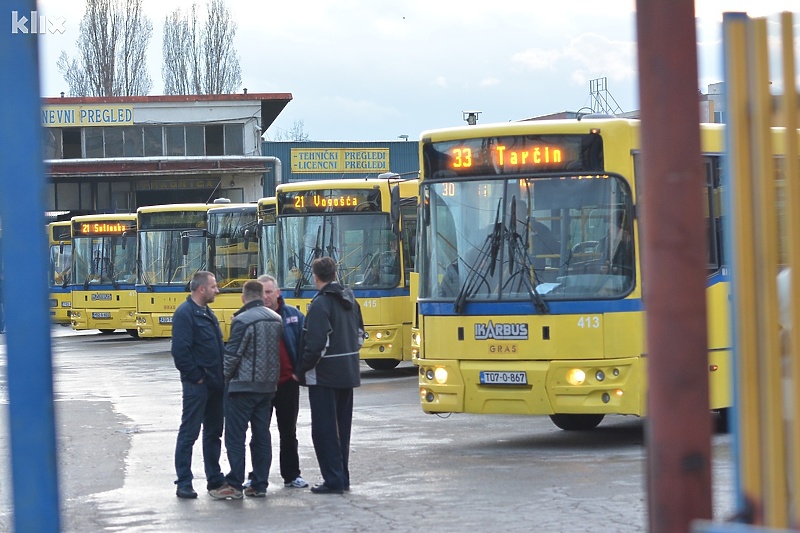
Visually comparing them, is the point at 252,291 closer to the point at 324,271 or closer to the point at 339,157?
the point at 324,271

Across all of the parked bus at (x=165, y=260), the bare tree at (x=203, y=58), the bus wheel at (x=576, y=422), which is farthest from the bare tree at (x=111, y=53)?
the bus wheel at (x=576, y=422)

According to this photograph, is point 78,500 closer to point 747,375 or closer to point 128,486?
point 128,486

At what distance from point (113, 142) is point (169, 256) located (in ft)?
93.5

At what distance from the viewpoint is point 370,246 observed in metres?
21.0

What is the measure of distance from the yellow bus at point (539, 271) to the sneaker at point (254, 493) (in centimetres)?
251

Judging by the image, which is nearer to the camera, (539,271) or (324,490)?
(324,490)

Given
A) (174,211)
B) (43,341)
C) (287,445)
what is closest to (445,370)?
(287,445)


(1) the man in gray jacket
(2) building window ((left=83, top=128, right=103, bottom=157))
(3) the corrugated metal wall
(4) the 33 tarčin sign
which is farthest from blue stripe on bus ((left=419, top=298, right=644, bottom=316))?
(3) the corrugated metal wall

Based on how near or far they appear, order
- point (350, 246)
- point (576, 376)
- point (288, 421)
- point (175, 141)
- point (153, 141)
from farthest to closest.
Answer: point (175, 141), point (153, 141), point (350, 246), point (576, 376), point (288, 421)

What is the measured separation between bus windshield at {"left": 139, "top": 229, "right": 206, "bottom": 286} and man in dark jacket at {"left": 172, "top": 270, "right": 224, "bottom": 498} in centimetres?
1980

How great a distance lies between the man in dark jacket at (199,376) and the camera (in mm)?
10547

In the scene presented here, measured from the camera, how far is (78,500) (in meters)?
10.8

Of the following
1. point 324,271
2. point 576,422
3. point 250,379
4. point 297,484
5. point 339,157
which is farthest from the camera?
point 339,157

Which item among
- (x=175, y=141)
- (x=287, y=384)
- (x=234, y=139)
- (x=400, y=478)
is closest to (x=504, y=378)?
(x=400, y=478)
